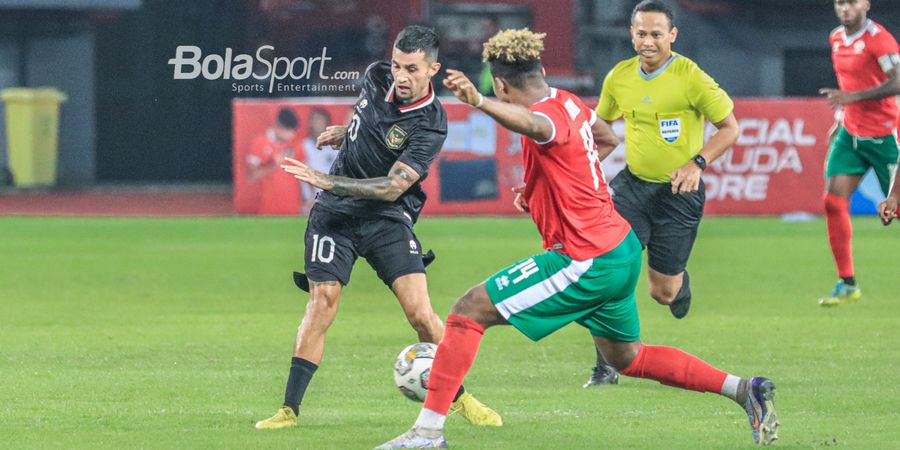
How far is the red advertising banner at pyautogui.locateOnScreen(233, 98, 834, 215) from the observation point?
23.5 m

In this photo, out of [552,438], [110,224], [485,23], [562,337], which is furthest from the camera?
[485,23]

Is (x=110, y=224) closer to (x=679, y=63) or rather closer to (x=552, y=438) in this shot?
(x=679, y=63)

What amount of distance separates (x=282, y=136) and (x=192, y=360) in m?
12.9

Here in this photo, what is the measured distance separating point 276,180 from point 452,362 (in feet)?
54.1

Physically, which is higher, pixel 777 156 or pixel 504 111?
pixel 504 111

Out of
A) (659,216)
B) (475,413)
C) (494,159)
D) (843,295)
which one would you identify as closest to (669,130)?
(659,216)

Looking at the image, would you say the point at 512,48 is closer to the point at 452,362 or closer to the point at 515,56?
the point at 515,56

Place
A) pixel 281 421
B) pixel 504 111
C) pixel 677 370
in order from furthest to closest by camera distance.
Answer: pixel 281 421, pixel 677 370, pixel 504 111

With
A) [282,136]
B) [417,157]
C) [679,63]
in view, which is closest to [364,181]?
[417,157]

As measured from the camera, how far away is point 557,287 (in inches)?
292

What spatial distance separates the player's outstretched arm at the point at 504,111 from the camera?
6.82 meters

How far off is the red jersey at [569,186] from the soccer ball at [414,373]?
963 millimetres

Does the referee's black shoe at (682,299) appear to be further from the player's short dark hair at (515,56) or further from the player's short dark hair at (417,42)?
the player's short dark hair at (515,56)

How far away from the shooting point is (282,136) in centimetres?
2358
